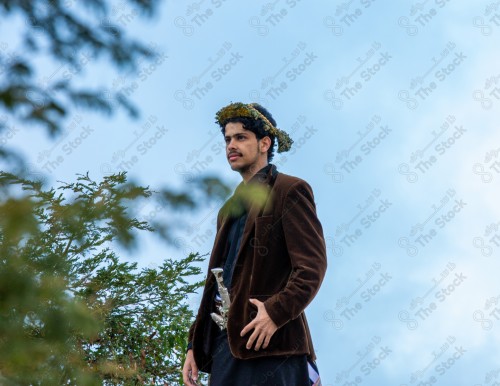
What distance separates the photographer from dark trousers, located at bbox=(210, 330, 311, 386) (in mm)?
3180

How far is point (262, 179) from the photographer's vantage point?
355 cm

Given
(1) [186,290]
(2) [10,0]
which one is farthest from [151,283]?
(2) [10,0]

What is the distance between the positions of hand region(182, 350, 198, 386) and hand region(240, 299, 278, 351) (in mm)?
560

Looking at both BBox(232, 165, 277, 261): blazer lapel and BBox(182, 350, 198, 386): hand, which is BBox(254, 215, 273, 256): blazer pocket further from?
BBox(182, 350, 198, 386): hand

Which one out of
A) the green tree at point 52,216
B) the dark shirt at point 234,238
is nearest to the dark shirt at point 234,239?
the dark shirt at point 234,238

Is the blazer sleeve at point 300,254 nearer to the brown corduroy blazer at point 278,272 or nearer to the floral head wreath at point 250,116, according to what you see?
the brown corduroy blazer at point 278,272

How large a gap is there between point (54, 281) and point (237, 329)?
70.1 inches

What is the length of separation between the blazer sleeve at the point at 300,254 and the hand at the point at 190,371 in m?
0.67

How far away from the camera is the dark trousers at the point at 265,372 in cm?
318

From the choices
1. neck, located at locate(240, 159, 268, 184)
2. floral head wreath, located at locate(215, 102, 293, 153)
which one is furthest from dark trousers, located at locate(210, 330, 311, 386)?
floral head wreath, located at locate(215, 102, 293, 153)

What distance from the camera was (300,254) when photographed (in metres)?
3.26

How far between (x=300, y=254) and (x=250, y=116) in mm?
752

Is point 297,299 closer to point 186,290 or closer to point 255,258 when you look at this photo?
point 255,258

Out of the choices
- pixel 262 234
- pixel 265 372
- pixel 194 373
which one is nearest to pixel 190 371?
pixel 194 373
